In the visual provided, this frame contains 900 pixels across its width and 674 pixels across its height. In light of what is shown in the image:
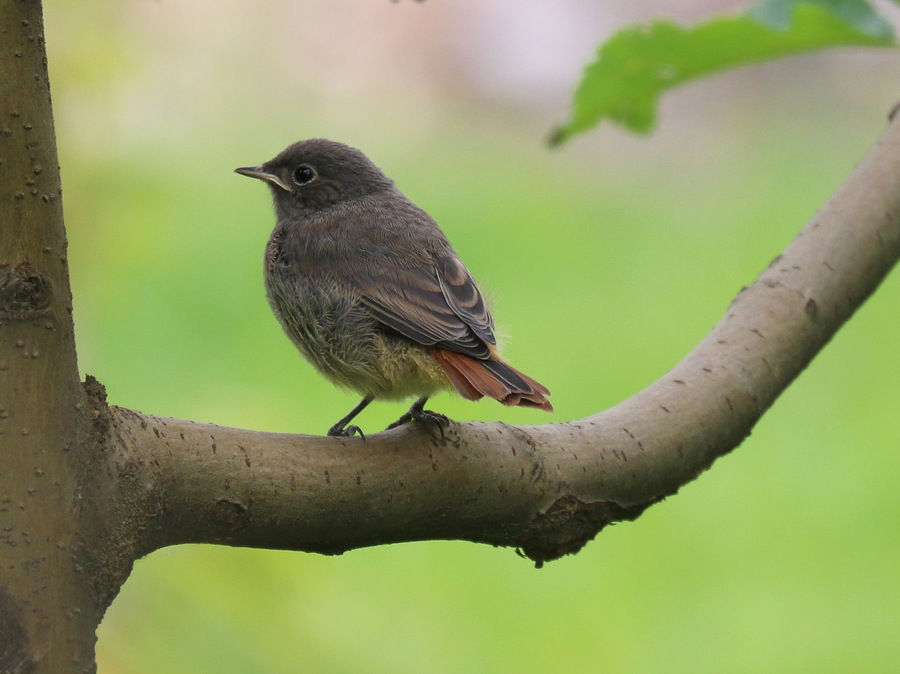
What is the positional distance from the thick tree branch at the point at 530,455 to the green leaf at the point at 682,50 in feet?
1.53

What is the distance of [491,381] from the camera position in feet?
8.00

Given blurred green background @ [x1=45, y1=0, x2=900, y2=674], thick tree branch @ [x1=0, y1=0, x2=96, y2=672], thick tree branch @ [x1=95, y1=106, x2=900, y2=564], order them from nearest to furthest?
thick tree branch @ [x1=0, y1=0, x2=96, y2=672] → thick tree branch @ [x1=95, y1=106, x2=900, y2=564] → blurred green background @ [x1=45, y1=0, x2=900, y2=674]

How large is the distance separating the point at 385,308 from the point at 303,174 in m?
0.94

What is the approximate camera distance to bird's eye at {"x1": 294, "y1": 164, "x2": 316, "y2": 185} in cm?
349

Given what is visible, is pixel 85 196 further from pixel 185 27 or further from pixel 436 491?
pixel 185 27

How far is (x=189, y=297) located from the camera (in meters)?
6.22

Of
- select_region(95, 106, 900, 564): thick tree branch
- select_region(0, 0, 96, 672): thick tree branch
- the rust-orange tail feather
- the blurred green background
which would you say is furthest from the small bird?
select_region(0, 0, 96, 672): thick tree branch

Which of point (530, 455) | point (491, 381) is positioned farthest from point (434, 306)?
point (530, 455)

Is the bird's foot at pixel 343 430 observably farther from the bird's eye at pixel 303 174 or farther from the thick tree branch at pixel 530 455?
the bird's eye at pixel 303 174

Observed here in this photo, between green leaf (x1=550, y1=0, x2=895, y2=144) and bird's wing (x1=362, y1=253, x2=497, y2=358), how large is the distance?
0.55 m

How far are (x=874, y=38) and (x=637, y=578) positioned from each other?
9.53 feet

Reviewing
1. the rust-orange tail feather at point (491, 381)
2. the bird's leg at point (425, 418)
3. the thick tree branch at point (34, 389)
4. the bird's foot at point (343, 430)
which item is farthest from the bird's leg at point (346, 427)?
the thick tree branch at point (34, 389)

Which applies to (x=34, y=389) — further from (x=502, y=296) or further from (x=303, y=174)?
(x=502, y=296)

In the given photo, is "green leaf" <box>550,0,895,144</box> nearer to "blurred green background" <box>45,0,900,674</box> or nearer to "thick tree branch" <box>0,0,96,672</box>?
"blurred green background" <box>45,0,900,674</box>
